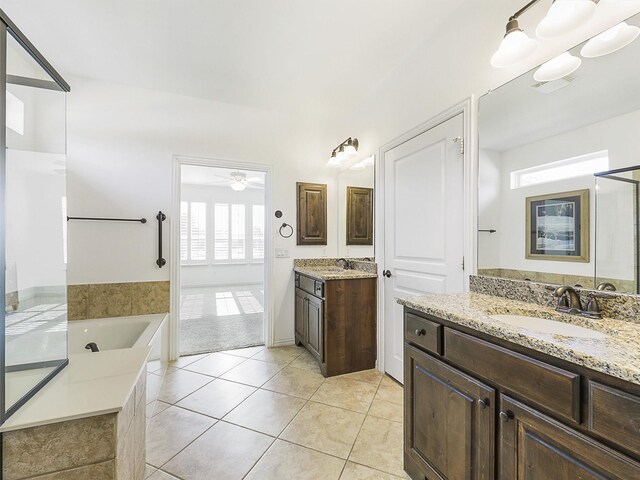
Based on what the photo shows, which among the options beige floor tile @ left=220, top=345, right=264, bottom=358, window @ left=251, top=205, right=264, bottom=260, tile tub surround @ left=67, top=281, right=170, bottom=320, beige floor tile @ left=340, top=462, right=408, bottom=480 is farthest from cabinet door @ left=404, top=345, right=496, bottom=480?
window @ left=251, top=205, right=264, bottom=260

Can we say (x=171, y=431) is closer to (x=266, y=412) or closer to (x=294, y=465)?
(x=266, y=412)

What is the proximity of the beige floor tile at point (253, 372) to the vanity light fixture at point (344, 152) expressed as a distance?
89.9 inches

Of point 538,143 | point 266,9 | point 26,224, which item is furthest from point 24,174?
point 538,143

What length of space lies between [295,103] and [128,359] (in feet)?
9.29

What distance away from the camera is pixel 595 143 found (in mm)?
1238

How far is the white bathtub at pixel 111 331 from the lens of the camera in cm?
240

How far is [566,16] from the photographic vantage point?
108 centimetres

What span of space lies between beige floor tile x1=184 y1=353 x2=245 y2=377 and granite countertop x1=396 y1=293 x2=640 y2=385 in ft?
6.84

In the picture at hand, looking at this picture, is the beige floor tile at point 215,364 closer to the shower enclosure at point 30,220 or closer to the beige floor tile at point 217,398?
the beige floor tile at point 217,398

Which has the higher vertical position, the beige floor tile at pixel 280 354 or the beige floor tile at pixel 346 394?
the beige floor tile at pixel 346 394

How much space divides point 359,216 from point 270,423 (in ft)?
6.97

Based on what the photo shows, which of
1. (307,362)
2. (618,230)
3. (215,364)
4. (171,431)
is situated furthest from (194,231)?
(618,230)

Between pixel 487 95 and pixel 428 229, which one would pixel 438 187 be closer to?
pixel 428 229

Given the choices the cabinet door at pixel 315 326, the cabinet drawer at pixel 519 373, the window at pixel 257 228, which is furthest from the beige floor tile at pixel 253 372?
the window at pixel 257 228
